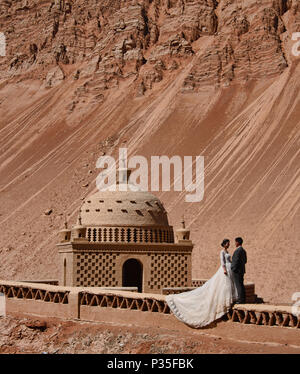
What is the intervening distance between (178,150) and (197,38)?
18818mm

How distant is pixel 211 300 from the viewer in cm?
1248

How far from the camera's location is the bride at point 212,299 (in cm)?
1228

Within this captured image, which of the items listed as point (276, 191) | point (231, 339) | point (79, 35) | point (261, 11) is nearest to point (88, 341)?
point (231, 339)

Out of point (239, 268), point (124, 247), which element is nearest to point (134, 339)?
point (239, 268)

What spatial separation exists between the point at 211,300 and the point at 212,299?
3 cm

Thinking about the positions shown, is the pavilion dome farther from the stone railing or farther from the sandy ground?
the sandy ground

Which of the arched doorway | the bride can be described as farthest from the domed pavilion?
the bride

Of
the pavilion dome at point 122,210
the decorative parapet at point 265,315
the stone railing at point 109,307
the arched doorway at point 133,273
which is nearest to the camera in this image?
the decorative parapet at point 265,315

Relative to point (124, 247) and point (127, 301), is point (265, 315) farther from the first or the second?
point (124, 247)

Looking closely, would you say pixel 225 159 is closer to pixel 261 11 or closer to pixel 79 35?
pixel 261 11

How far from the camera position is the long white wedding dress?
1230 centimetres

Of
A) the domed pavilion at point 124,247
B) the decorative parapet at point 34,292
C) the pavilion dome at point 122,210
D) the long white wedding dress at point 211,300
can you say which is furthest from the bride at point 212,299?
the pavilion dome at point 122,210

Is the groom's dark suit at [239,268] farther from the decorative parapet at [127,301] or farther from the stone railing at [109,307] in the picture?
the decorative parapet at [127,301]

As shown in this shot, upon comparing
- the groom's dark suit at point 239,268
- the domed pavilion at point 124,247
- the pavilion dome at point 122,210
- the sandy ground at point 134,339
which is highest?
the pavilion dome at point 122,210
